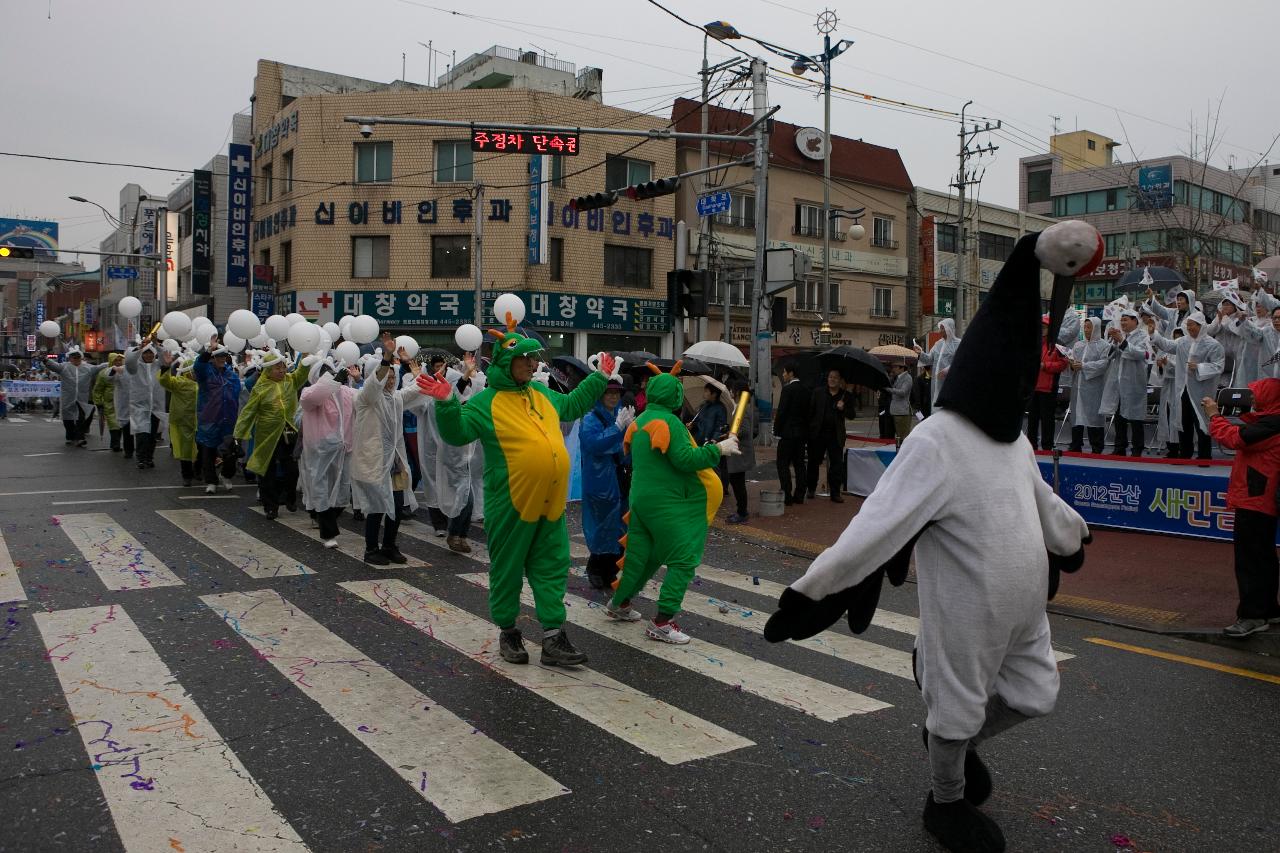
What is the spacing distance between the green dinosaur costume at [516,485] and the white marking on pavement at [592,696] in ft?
1.13

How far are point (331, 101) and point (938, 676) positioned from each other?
32.9 metres

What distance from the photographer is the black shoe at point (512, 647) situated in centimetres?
552

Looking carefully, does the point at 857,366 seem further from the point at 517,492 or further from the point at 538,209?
the point at 538,209

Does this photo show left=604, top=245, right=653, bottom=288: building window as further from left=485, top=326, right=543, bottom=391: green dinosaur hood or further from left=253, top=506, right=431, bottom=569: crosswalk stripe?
left=485, top=326, right=543, bottom=391: green dinosaur hood

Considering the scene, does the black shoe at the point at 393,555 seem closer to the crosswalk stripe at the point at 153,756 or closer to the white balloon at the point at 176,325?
the crosswalk stripe at the point at 153,756

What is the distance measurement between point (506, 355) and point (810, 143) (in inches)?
1366

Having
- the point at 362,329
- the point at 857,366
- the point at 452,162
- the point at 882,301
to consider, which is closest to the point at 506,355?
the point at 362,329

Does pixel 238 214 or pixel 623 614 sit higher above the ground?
pixel 238 214

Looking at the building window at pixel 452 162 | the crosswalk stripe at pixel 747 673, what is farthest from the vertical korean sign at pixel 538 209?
the crosswalk stripe at pixel 747 673

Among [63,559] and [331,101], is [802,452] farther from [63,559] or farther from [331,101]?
[331,101]

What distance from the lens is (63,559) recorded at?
8.17 meters

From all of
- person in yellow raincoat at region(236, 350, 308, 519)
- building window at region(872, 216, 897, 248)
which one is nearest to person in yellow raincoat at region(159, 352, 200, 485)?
person in yellow raincoat at region(236, 350, 308, 519)

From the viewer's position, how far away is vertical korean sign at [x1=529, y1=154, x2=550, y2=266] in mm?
30484

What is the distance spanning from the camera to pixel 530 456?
5438 mm
